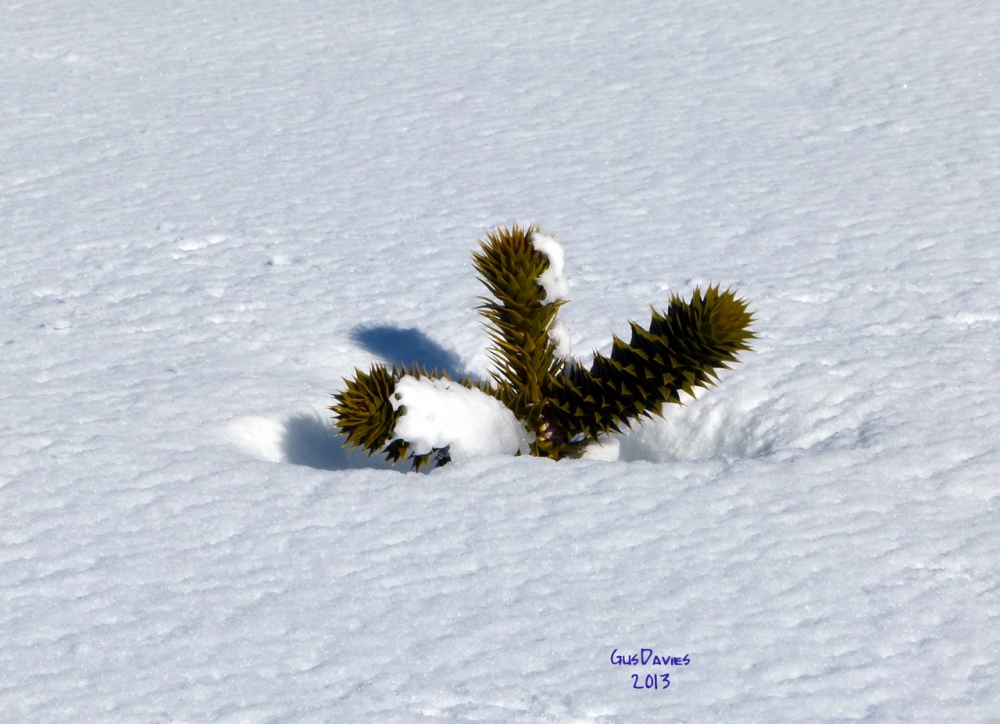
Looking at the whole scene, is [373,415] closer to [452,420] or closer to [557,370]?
[452,420]

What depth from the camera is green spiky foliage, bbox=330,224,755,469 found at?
2467mm

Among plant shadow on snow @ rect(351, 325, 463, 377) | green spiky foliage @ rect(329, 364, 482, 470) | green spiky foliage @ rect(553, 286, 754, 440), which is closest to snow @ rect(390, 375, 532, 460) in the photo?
green spiky foliage @ rect(329, 364, 482, 470)

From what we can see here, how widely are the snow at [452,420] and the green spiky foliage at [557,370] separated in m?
0.03

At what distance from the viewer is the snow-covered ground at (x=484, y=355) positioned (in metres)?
2.02

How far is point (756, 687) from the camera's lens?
6.34ft

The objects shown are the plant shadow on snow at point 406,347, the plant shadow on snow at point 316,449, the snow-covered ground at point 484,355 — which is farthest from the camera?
the plant shadow on snow at point 406,347

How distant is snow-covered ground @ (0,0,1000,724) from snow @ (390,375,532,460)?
8cm

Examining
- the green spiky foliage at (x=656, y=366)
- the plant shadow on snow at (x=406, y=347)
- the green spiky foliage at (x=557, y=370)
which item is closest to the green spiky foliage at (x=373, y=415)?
the green spiky foliage at (x=557, y=370)

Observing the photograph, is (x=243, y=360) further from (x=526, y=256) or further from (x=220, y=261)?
(x=526, y=256)

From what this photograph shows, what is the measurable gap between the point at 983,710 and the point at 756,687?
366 millimetres

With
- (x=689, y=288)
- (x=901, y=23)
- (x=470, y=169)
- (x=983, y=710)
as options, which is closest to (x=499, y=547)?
(x=983, y=710)

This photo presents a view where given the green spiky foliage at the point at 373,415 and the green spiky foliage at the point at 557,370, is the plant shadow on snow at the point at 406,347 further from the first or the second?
the green spiky foliage at the point at 373,415

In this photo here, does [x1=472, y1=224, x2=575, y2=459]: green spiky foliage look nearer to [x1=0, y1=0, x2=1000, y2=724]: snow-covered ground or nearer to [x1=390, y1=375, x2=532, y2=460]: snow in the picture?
[x1=390, y1=375, x2=532, y2=460]: snow

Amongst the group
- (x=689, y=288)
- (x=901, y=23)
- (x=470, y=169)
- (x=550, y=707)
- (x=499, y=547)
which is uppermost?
(x=901, y=23)
